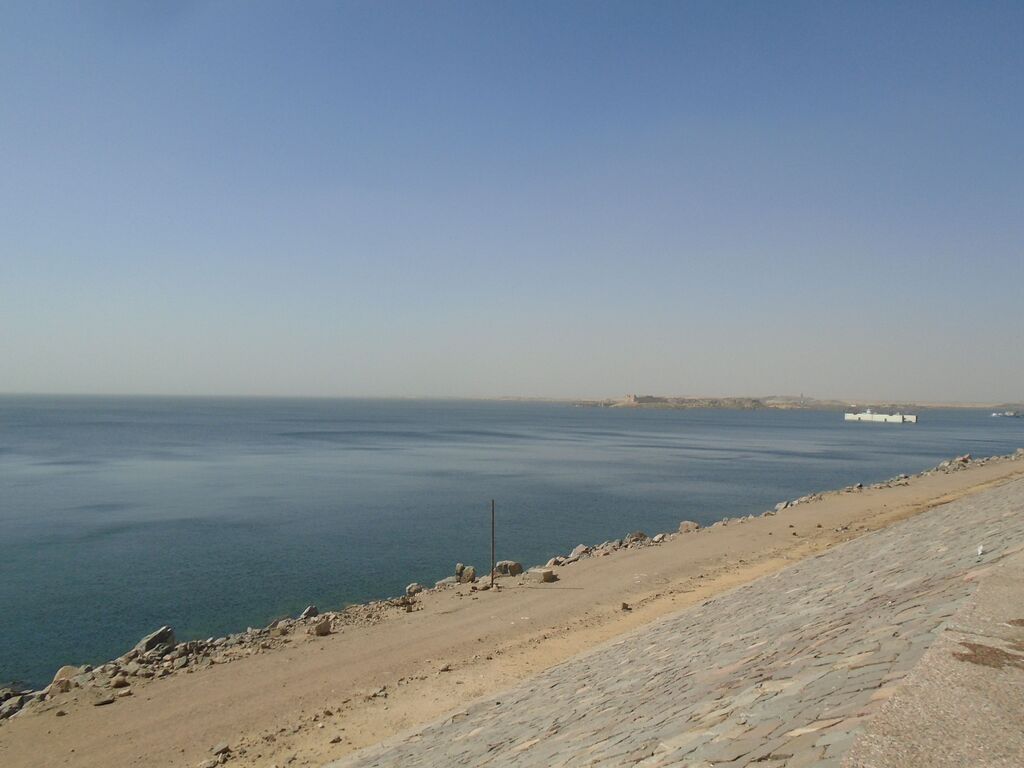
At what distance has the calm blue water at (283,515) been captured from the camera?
2248 cm

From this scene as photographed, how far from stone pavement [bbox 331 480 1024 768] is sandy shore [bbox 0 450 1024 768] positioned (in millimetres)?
1730

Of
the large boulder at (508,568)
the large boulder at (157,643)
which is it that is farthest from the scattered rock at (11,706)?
the large boulder at (508,568)

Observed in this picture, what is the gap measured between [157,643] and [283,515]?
23.0 meters

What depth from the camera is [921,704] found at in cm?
396

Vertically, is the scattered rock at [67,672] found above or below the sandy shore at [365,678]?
below

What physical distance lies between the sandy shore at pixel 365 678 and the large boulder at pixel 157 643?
207 cm

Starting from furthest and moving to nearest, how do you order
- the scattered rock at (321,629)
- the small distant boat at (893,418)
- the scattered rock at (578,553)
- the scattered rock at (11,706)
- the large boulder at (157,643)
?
the small distant boat at (893,418), the scattered rock at (578,553), the scattered rock at (321,629), the large boulder at (157,643), the scattered rock at (11,706)

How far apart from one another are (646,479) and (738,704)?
53693mm

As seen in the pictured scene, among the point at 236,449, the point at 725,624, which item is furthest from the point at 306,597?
the point at 236,449

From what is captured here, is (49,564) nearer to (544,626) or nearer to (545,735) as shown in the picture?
(544,626)

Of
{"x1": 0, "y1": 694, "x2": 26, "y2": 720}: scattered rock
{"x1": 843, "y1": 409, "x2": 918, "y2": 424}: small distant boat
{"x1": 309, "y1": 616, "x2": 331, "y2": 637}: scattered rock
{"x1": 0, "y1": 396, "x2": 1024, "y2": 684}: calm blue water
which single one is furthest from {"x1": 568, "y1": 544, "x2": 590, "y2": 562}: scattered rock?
{"x1": 843, "y1": 409, "x2": 918, "y2": 424}: small distant boat

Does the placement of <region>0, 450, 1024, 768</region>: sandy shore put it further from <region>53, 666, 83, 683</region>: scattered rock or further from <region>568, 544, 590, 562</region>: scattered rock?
<region>568, 544, 590, 562</region>: scattered rock

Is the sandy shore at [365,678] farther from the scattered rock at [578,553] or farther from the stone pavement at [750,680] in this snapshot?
the scattered rock at [578,553]

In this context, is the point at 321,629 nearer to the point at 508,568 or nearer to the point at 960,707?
the point at 508,568
